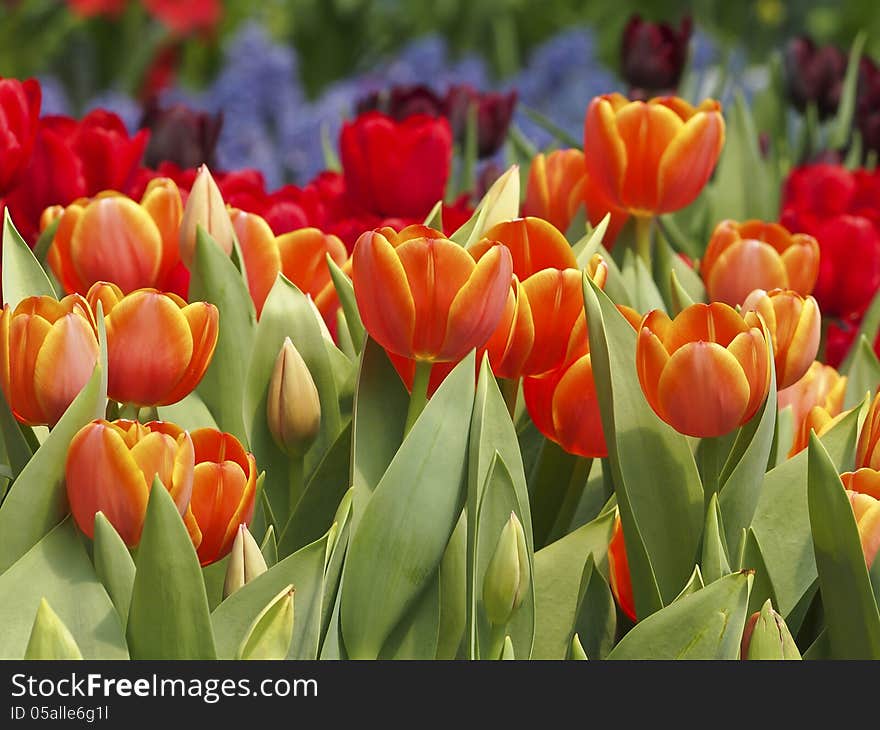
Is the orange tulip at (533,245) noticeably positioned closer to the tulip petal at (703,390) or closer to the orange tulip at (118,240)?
the tulip petal at (703,390)

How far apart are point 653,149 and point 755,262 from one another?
0.11 metres

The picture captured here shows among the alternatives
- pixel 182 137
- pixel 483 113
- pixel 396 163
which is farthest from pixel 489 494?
pixel 483 113

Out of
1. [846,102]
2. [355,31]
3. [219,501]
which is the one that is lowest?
[355,31]

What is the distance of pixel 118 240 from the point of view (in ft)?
2.77

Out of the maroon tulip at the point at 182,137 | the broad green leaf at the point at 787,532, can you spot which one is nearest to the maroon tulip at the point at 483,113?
the maroon tulip at the point at 182,137

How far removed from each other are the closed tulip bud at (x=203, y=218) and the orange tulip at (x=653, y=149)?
29cm

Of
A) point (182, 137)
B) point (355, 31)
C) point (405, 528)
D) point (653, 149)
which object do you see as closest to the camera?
point (405, 528)

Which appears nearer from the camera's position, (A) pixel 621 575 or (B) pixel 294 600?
(B) pixel 294 600

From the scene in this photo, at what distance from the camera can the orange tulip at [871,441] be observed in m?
0.70

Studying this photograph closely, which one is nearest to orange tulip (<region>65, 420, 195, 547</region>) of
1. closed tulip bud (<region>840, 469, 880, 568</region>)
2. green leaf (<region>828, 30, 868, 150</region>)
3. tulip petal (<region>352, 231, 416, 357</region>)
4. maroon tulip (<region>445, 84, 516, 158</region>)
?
tulip petal (<region>352, 231, 416, 357</region>)

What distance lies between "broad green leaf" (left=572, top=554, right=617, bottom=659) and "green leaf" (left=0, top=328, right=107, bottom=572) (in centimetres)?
27

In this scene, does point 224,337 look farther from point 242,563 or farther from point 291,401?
point 242,563

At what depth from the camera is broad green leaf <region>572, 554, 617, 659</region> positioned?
69 cm
